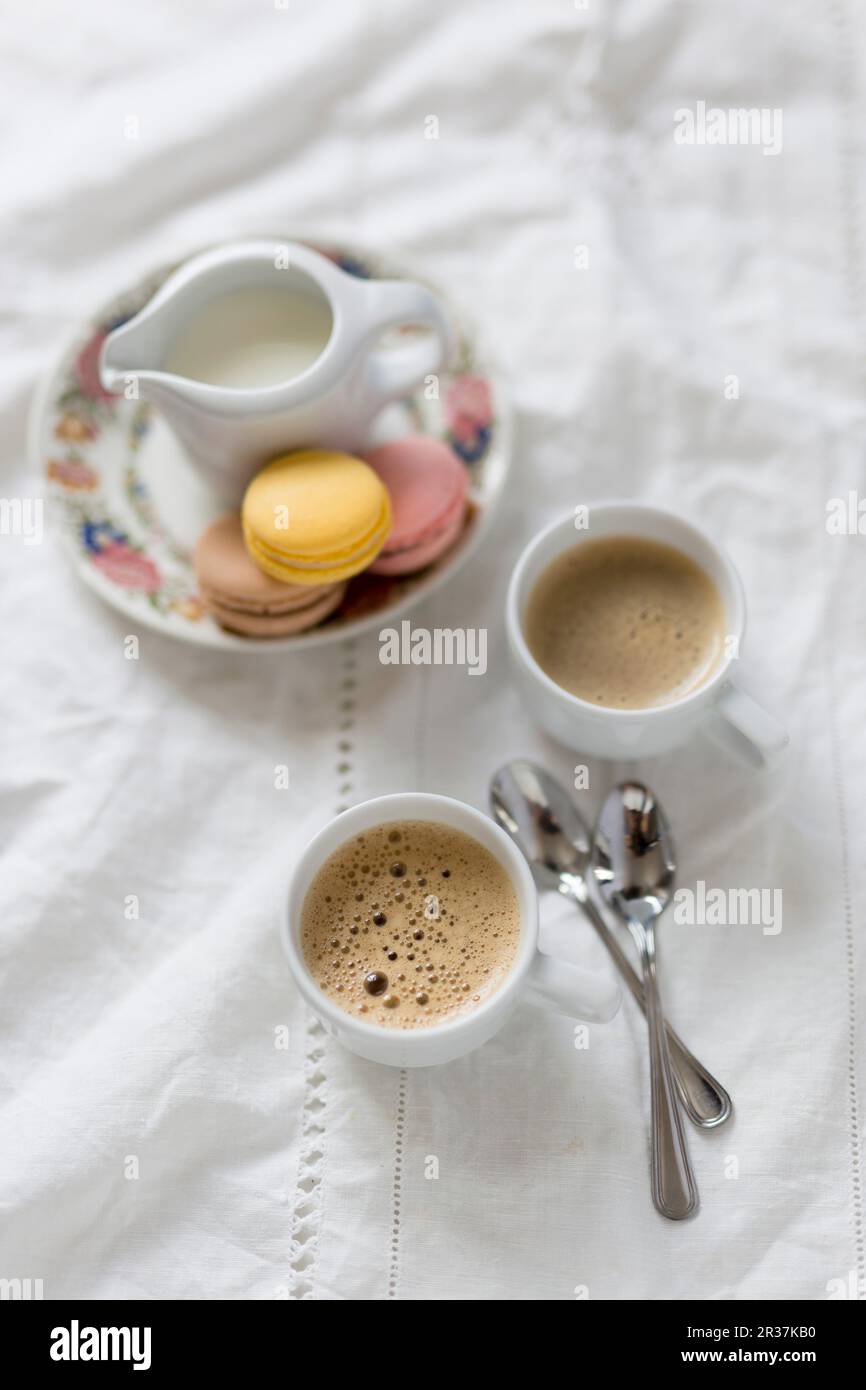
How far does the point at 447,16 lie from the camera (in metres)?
1.55

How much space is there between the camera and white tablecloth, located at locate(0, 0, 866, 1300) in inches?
43.6

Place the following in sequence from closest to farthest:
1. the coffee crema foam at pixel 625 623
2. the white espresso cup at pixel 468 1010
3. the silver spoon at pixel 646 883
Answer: the white espresso cup at pixel 468 1010 → the silver spoon at pixel 646 883 → the coffee crema foam at pixel 625 623

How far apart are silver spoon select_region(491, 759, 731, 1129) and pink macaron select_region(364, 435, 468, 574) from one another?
9.7 inches

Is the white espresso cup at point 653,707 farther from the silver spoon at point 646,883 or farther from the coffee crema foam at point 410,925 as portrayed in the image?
the coffee crema foam at point 410,925

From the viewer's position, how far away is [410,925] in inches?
43.3

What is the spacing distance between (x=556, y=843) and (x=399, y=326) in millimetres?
549

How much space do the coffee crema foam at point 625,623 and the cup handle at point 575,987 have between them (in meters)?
0.28

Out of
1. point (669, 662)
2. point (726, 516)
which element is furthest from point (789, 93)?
point (669, 662)

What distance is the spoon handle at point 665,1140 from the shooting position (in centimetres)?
109

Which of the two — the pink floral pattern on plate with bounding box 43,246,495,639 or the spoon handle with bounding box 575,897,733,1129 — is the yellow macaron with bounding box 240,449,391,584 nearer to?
the pink floral pattern on plate with bounding box 43,246,495,639

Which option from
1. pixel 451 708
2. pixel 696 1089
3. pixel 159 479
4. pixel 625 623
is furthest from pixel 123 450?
pixel 696 1089

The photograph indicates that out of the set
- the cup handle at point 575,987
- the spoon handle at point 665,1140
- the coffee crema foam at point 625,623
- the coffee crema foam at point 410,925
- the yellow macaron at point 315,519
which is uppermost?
the yellow macaron at point 315,519

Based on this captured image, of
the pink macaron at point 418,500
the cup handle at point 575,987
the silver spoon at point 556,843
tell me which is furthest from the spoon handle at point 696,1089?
the pink macaron at point 418,500
